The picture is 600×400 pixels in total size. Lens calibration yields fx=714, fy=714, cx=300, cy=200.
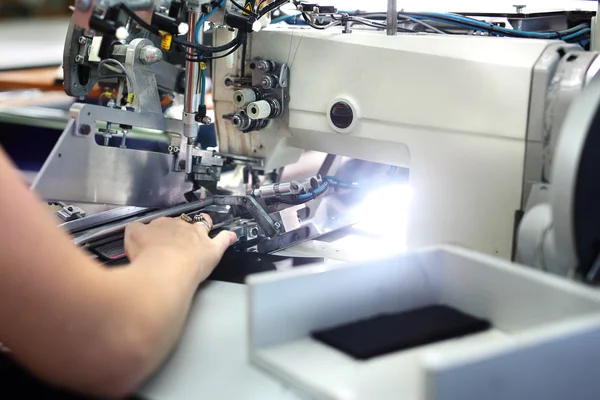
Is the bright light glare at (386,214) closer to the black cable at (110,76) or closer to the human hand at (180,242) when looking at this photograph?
the human hand at (180,242)

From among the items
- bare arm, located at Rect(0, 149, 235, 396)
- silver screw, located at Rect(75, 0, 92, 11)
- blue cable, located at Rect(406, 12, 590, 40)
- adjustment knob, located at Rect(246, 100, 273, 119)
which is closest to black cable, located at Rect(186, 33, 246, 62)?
adjustment knob, located at Rect(246, 100, 273, 119)

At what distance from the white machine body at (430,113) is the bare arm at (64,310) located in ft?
1.99

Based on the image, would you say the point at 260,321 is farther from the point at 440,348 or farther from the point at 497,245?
the point at 497,245

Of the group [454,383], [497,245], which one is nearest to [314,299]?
[454,383]

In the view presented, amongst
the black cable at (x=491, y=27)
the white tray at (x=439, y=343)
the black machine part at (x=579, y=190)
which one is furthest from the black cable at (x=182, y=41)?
the black machine part at (x=579, y=190)

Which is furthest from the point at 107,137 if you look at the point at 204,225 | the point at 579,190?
the point at 579,190

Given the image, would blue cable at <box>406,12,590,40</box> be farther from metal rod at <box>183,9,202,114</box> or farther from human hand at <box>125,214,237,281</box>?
human hand at <box>125,214,237,281</box>

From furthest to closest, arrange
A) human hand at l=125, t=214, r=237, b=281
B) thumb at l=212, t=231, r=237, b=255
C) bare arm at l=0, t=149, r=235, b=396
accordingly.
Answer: thumb at l=212, t=231, r=237, b=255, human hand at l=125, t=214, r=237, b=281, bare arm at l=0, t=149, r=235, b=396

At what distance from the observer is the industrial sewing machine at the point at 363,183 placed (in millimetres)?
857

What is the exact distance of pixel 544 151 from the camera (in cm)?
117

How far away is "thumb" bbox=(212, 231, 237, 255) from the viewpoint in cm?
131

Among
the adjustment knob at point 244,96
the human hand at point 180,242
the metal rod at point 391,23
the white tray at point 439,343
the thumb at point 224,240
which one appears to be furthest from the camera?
the adjustment knob at point 244,96

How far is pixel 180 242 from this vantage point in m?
1.21

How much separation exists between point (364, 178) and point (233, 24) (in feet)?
2.08
